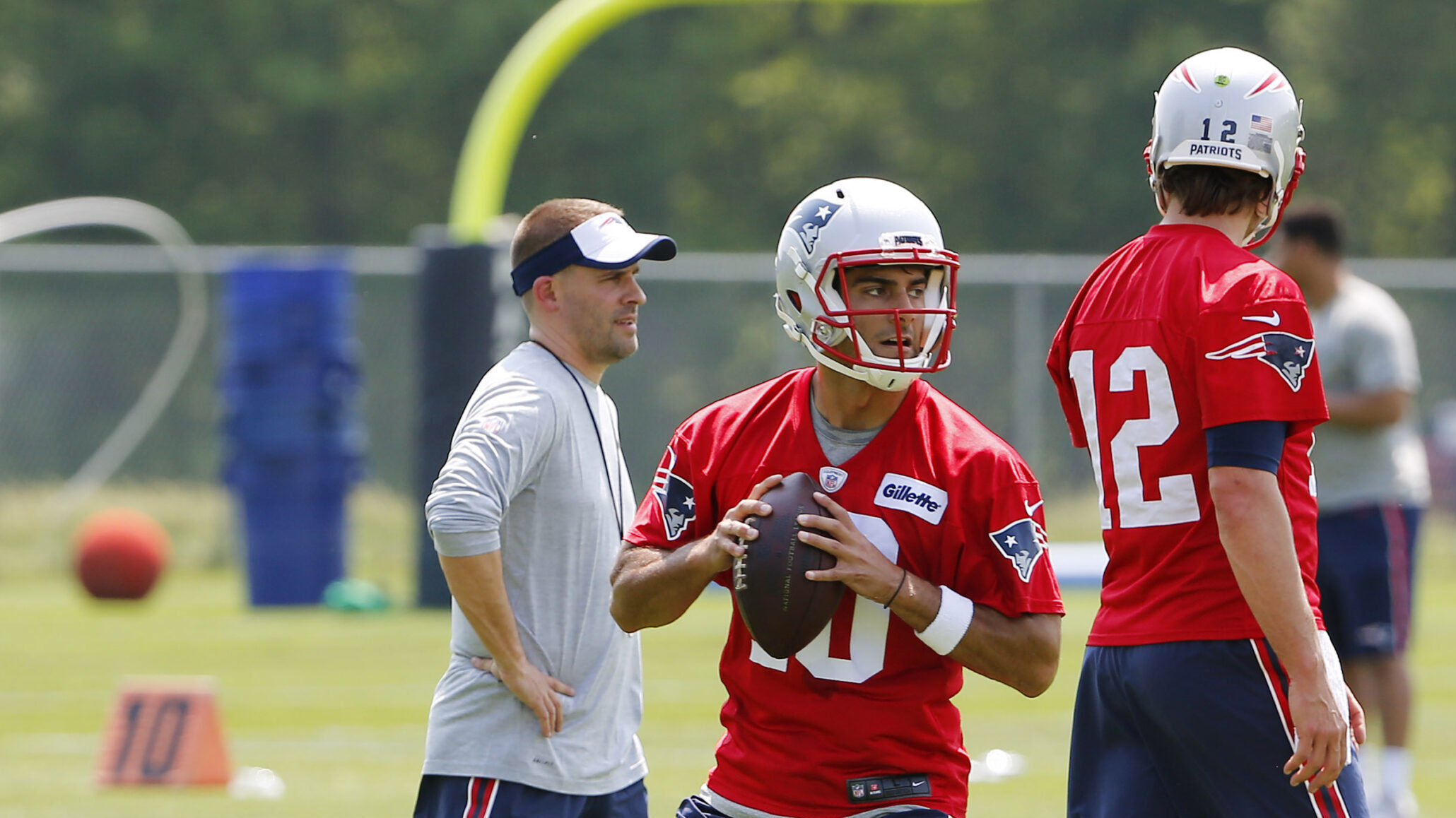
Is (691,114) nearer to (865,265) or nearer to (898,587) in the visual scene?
(865,265)

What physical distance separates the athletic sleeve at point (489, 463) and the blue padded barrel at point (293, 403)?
11.8m

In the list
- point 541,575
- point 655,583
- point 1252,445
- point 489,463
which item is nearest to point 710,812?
point 655,583

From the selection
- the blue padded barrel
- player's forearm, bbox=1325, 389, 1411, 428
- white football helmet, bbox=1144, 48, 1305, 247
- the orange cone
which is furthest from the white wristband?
the blue padded barrel

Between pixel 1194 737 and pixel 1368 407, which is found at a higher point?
pixel 1368 407

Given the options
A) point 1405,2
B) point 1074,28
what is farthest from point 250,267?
point 1405,2

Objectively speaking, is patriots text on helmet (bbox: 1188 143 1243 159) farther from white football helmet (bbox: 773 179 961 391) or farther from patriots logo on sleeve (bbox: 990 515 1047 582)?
patriots logo on sleeve (bbox: 990 515 1047 582)

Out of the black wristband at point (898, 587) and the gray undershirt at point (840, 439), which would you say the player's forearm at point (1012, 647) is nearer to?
the black wristband at point (898, 587)

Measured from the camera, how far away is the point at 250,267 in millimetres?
16406

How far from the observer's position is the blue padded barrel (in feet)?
53.2

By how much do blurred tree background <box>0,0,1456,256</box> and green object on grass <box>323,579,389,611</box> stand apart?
16074 millimetres

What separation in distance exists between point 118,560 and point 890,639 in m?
12.9

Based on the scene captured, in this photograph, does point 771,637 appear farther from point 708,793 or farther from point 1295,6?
point 1295,6

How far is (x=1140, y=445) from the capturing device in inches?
158

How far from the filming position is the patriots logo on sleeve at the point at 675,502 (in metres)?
4.07
